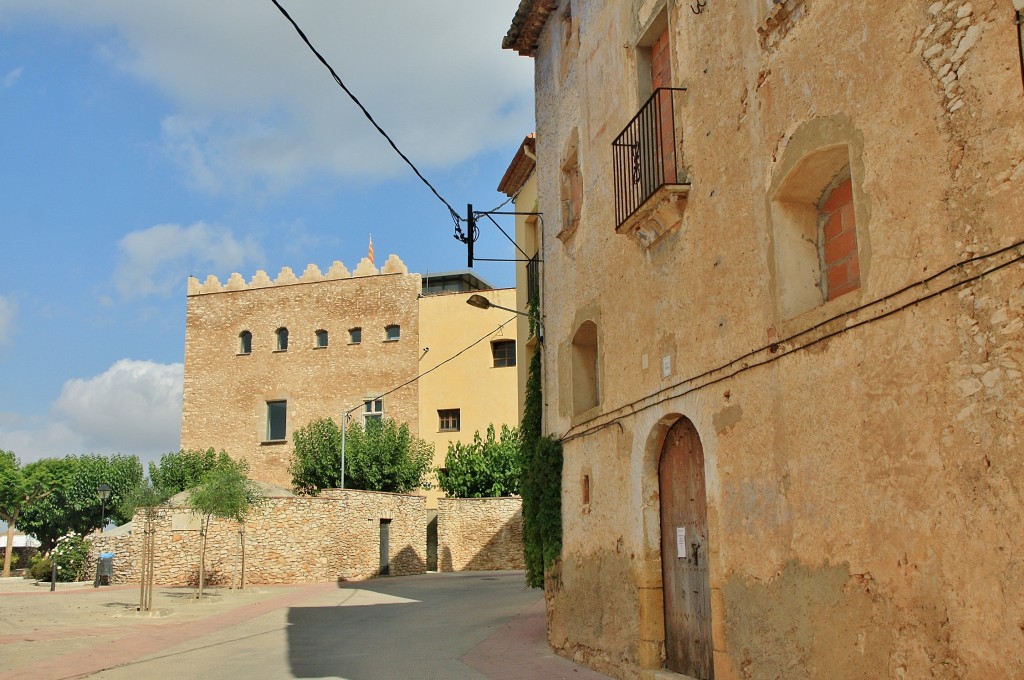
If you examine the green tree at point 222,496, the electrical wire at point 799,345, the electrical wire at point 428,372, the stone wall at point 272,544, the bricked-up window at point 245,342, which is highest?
the bricked-up window at point 245,342

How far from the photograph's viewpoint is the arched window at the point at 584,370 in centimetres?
1330

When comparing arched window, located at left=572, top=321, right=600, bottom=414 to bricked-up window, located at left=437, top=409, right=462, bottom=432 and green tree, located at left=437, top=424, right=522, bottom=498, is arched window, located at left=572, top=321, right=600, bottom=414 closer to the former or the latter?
green tree, located at left=437, top=424, right=522, bottom=498

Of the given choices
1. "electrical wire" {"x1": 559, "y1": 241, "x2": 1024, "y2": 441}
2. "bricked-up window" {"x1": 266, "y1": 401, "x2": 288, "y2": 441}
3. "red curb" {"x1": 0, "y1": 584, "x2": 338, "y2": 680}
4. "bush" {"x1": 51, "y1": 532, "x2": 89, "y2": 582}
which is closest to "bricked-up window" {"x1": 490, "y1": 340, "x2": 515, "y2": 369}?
"bricked-up window" {"x1": 266, "y1": 401, "x2": 288, "y2": 441}

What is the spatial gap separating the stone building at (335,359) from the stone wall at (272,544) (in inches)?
337

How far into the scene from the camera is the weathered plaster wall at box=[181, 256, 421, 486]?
4291 centimetres

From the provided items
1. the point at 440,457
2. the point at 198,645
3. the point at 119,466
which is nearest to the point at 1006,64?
the point at 198,645

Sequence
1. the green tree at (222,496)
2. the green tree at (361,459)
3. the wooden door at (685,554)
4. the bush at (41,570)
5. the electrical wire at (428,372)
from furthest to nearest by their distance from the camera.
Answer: the electrical wire at (428,372), the green tree at (361,459), the bush at (41,570), the green tree at (222,496), the wooden door at (685,554)

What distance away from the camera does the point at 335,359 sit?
143 ft

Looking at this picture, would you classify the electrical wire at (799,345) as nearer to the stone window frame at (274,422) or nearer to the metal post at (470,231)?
the metal post at (470,231)

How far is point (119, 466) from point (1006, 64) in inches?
2165

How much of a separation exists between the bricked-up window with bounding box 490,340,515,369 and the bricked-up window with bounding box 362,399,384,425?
5563mm

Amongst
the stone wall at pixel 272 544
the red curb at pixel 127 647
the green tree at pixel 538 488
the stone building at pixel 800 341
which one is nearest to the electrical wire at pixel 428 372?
the stone wall at pixel 272 544

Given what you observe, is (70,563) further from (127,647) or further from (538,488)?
(538,488)

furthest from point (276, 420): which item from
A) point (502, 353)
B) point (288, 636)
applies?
point (288, 636)
